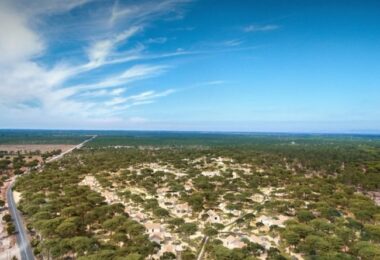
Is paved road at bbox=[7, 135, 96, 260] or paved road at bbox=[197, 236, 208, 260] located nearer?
paved road at bbox=[197, 236, 208, 260]

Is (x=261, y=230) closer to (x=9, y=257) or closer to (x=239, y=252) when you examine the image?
(x=239, y=252)

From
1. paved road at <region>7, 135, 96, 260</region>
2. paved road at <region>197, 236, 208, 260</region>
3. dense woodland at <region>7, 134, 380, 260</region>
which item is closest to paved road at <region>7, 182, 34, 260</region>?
paved road at <region>7, 135, 96, 260</region>

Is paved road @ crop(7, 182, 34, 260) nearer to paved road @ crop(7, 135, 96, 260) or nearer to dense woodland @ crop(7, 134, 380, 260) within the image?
paved road @ crop(7, 135, 96, 260)

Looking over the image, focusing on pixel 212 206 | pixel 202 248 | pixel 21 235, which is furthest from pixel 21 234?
pixel 212 206

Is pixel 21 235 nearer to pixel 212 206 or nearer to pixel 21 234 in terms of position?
pixel 21 234

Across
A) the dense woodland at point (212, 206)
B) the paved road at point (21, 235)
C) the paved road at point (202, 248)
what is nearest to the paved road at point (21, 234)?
the paved road at point (21, 235)

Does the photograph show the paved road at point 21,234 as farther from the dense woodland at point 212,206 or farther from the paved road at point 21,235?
the dense woodland at point 212,206

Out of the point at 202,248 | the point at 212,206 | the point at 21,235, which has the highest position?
the point at 212,206

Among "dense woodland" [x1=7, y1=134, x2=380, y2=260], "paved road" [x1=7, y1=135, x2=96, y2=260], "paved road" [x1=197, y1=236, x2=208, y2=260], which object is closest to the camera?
"dense woodland" [x1=7, y1=134, x2=380, y2=260]

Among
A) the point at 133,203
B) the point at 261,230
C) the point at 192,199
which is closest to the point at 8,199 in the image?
the point at 133,203

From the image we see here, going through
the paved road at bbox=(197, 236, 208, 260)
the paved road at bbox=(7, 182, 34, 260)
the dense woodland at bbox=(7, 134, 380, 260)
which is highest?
the dense woodland at bbox=(7, 134, 380, 260)

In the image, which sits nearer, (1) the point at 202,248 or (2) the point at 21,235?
(1) the point at 202,248

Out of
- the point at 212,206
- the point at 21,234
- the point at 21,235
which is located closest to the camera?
the point at 21,235
